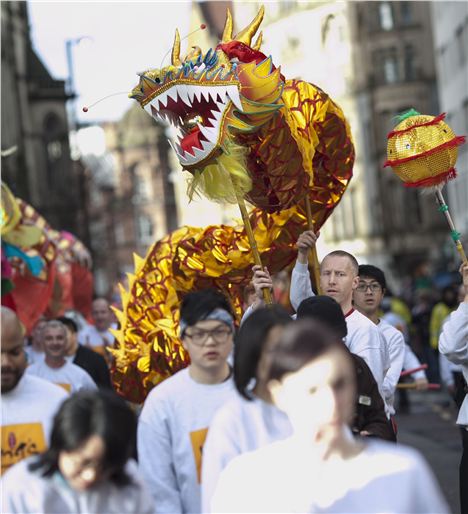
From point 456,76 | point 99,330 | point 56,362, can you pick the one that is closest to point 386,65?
point 456,76

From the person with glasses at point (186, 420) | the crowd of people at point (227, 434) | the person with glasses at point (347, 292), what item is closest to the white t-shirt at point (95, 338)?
the person with glasses at point (347, 292)

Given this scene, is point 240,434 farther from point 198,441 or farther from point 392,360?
point 392,360

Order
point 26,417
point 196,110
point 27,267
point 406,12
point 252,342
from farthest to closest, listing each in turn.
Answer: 1. point 406,12
2. point 27,267
3. point 196,110
4. point 26,417
5. point 252,342

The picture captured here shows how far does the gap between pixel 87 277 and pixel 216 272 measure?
8990 millimetres

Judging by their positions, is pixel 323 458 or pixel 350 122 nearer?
pixel 323 458

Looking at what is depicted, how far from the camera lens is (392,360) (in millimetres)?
9562

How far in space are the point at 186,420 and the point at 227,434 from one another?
761mm

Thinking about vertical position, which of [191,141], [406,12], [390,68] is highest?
[406,12]

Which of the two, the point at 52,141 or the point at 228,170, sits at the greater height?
the point at 52,141

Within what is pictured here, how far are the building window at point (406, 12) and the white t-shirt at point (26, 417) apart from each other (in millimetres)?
65962

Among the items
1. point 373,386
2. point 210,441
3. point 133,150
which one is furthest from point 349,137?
point 133,150

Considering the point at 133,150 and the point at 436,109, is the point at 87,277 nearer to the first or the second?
the point at 436,109

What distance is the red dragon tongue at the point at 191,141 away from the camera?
8422mm

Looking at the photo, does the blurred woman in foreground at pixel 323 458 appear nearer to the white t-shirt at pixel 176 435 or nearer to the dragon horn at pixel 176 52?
the white t-shirt at pixel 176 435
